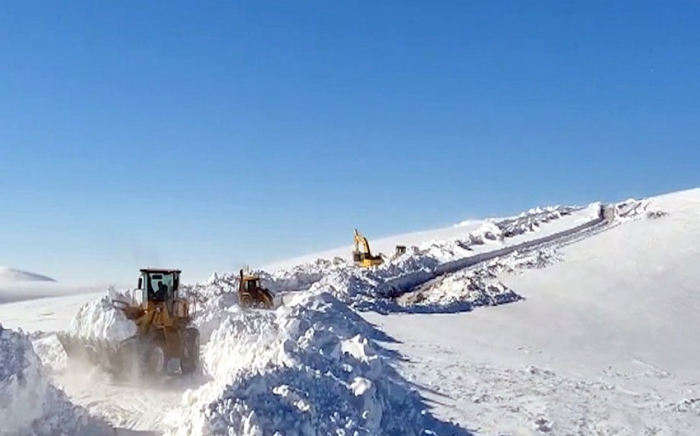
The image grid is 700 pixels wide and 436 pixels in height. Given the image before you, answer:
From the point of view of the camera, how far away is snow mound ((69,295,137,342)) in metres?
10.8

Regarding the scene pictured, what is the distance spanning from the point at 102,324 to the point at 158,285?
1206 mm

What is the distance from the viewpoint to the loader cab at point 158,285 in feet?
38.9

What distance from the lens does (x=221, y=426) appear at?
6.33 m

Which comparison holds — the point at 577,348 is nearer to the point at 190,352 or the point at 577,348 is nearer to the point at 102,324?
the point at 190,352

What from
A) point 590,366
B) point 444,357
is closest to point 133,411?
point 444,357

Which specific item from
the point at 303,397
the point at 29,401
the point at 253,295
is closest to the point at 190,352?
the point at 29,401

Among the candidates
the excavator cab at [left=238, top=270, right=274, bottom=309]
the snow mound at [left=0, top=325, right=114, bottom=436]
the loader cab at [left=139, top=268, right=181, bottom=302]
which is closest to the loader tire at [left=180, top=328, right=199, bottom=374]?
the loader cab at [left=139, top=268, right=181, bottom=302]

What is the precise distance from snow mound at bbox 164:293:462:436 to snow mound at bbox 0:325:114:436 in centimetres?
110

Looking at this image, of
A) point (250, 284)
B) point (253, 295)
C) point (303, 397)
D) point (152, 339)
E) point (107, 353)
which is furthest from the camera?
point (250, 284)

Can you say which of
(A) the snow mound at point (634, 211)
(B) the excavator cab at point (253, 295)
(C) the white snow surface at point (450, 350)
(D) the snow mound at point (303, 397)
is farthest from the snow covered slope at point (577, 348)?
(A) the snow mound at point (634, 211)

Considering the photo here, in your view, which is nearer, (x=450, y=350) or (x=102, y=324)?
(x=102, y=324)

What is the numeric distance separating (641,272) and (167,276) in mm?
17645

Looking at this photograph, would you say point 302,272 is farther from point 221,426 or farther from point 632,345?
point 221,426

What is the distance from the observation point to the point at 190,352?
11.5 metres
